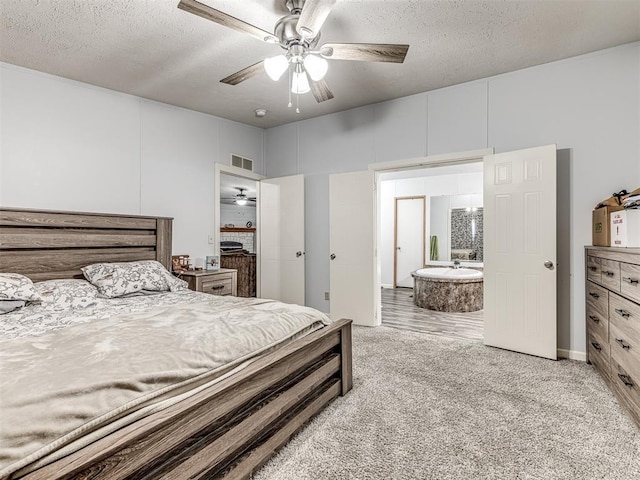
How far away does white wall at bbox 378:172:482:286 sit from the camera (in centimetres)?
677

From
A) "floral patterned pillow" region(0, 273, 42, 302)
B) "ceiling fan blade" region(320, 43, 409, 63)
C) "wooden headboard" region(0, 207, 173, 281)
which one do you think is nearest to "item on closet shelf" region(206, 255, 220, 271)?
"wooden headboard" region(0, 207, 173, 281)

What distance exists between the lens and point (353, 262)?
423cm

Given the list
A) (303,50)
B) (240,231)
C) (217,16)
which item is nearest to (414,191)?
(240,231)

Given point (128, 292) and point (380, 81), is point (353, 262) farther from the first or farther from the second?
point (128, 292)

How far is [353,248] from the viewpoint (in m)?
4.22

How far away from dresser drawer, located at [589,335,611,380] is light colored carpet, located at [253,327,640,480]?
0.09 meters

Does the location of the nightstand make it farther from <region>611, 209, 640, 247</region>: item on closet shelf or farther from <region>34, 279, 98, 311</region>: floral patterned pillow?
<region>611, 209, 640, 247</region>: item on closet shelf

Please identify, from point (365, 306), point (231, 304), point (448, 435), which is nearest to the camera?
point (448, 435)

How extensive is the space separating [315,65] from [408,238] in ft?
18.4

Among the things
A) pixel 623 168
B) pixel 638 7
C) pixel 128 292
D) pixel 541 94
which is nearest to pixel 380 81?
pixel 541 94

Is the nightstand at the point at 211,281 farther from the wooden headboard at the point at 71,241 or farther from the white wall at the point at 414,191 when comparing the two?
the white wall at the point at 414,191

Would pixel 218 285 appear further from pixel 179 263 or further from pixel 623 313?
pixel 623 313

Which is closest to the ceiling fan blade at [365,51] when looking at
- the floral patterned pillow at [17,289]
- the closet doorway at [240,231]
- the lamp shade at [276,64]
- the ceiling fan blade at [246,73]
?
the lamp shade at [276,64]

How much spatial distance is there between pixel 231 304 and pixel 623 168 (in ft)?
10.9
